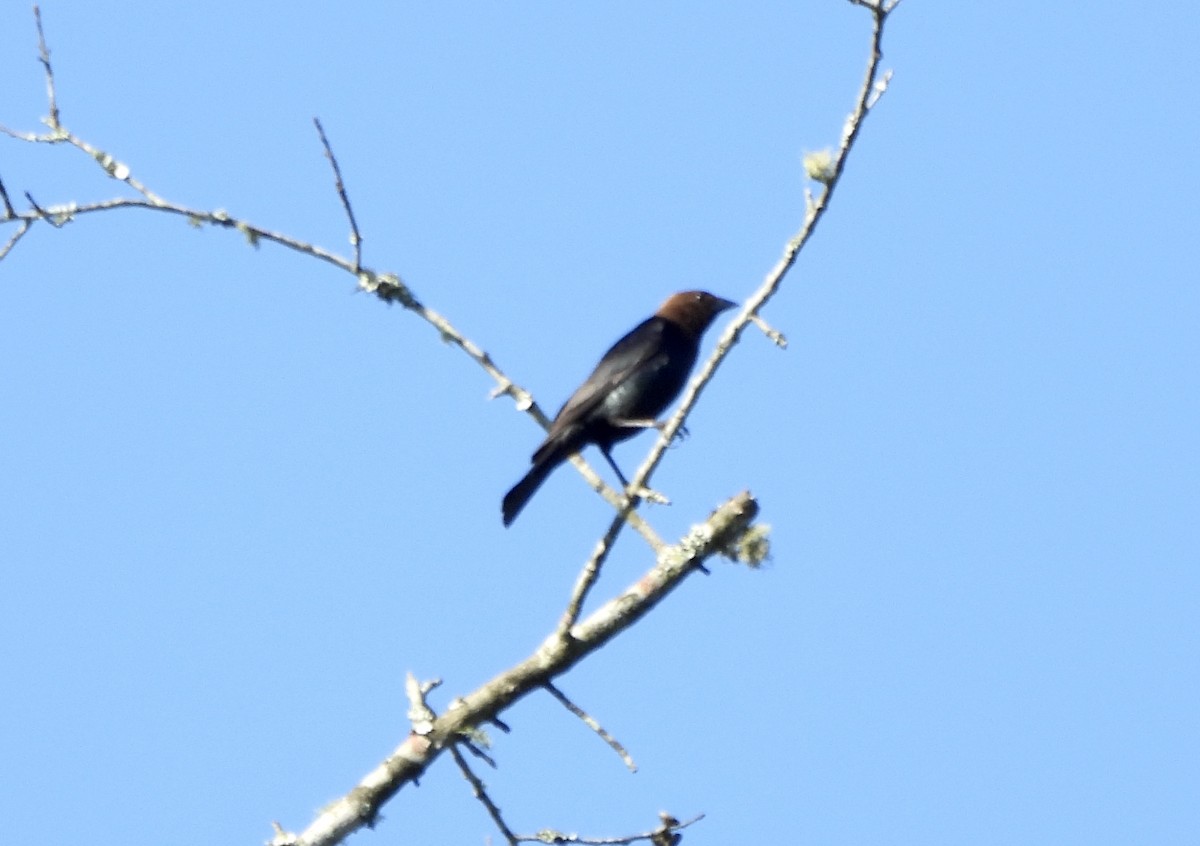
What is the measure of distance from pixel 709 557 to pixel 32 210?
234 cm

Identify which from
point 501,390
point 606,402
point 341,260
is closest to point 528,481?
point 606,402

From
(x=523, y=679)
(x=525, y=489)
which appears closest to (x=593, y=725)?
(x=523, y=679)

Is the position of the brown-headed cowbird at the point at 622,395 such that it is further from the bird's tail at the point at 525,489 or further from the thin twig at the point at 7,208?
the thin twig at the point at 7,208

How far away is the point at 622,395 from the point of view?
Result: 6.52 meters

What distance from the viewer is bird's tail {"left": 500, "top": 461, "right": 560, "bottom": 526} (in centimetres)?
627

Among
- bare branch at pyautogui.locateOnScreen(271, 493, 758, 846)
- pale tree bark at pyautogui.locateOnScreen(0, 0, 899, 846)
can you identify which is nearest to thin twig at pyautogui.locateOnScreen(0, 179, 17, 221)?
pale tree bark at pyautogui.locateOnScreen(0, 0, 899, 846)

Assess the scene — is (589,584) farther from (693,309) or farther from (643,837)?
(693,309)

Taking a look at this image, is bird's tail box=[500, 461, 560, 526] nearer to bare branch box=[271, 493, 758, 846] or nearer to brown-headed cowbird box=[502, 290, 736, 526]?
brown-headed cowbird box=[502, 290, 736, 526]

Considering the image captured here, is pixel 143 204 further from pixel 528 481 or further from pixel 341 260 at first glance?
pixel 528 481

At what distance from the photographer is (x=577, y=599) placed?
430 centimetres

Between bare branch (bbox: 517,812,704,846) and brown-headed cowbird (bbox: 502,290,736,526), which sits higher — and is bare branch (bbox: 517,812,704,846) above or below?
below

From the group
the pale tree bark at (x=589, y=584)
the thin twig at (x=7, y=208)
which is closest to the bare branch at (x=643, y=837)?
the pale tree bark at (x=589, y=584)

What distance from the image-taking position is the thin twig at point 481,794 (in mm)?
4246

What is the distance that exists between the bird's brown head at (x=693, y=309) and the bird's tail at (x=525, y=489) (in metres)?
1.23
